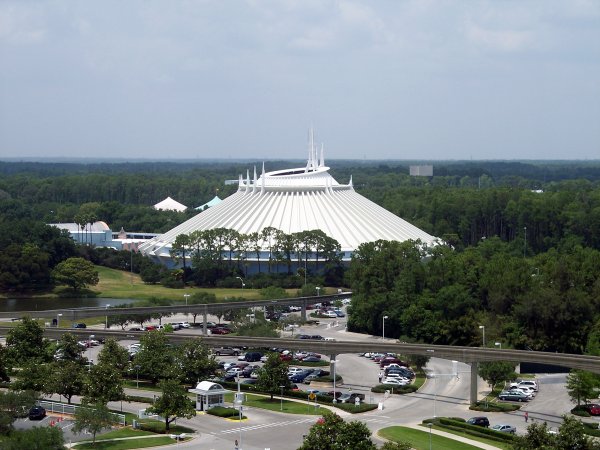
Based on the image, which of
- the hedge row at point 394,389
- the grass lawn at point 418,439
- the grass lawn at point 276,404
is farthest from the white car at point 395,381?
the grass lawn at point 418,439

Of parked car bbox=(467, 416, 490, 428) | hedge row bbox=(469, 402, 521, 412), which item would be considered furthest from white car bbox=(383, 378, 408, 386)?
parked car bbox=(467, 416, 490, 428)

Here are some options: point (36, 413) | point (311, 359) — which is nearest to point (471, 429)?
point (36, 413)

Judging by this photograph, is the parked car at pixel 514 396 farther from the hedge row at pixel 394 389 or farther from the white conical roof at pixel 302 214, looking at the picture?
the white conical roof at pixel 302 214

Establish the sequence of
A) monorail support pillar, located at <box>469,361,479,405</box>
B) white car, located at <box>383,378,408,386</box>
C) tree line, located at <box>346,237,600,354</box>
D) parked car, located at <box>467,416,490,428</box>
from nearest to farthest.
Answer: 1. parked car, located at <box>467,416,490,428</box>
2. monorail support pillar, located at <box>469,361,479,405</box>
3. white car, located at <box>383,378,408,386</box>
4. tree line, located at <box>346,237,600,354</box>

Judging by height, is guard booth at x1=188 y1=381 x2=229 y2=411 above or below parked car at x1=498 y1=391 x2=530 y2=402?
above

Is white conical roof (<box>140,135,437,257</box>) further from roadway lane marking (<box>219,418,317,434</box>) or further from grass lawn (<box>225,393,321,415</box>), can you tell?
roadway lane marking (<box>219,418,317,434</box>)

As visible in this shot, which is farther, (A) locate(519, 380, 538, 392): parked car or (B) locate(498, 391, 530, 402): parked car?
(A) locate(519, 380, 538, 392): parked car

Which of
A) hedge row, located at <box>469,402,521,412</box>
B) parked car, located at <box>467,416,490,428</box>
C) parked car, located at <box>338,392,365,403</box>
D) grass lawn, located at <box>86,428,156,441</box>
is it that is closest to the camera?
grass lawn, located at <box>86,428,156,441</box>

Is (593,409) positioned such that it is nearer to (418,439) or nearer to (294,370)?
(418,439)
